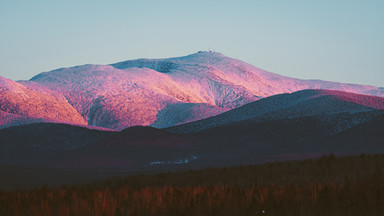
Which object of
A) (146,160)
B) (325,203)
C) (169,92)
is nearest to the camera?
(325,203)

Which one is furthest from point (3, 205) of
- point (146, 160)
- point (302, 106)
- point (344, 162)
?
point (302, 106)

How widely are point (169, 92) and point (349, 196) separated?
106 metres

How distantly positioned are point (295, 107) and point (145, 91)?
159ft

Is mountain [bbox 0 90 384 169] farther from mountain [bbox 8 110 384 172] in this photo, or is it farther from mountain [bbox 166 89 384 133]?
mountain [bbox 166 89 384 133]

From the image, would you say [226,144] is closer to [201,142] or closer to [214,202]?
[201,142]

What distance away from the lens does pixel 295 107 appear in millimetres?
64125

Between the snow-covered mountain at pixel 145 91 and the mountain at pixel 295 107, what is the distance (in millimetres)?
18875

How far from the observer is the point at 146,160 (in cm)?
4341

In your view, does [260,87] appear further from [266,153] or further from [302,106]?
[266,153]

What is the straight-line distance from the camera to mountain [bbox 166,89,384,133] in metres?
60.2

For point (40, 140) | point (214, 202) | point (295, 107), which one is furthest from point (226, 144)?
point (214, 202)

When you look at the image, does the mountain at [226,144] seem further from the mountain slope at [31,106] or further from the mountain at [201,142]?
the mountain slope at [31,106]

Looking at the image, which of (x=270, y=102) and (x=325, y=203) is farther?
(x=270, y=102)

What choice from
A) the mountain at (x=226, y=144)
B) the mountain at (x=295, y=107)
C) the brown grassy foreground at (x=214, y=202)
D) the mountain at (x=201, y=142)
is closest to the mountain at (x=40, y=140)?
the mountain at (x=201, y=142)
